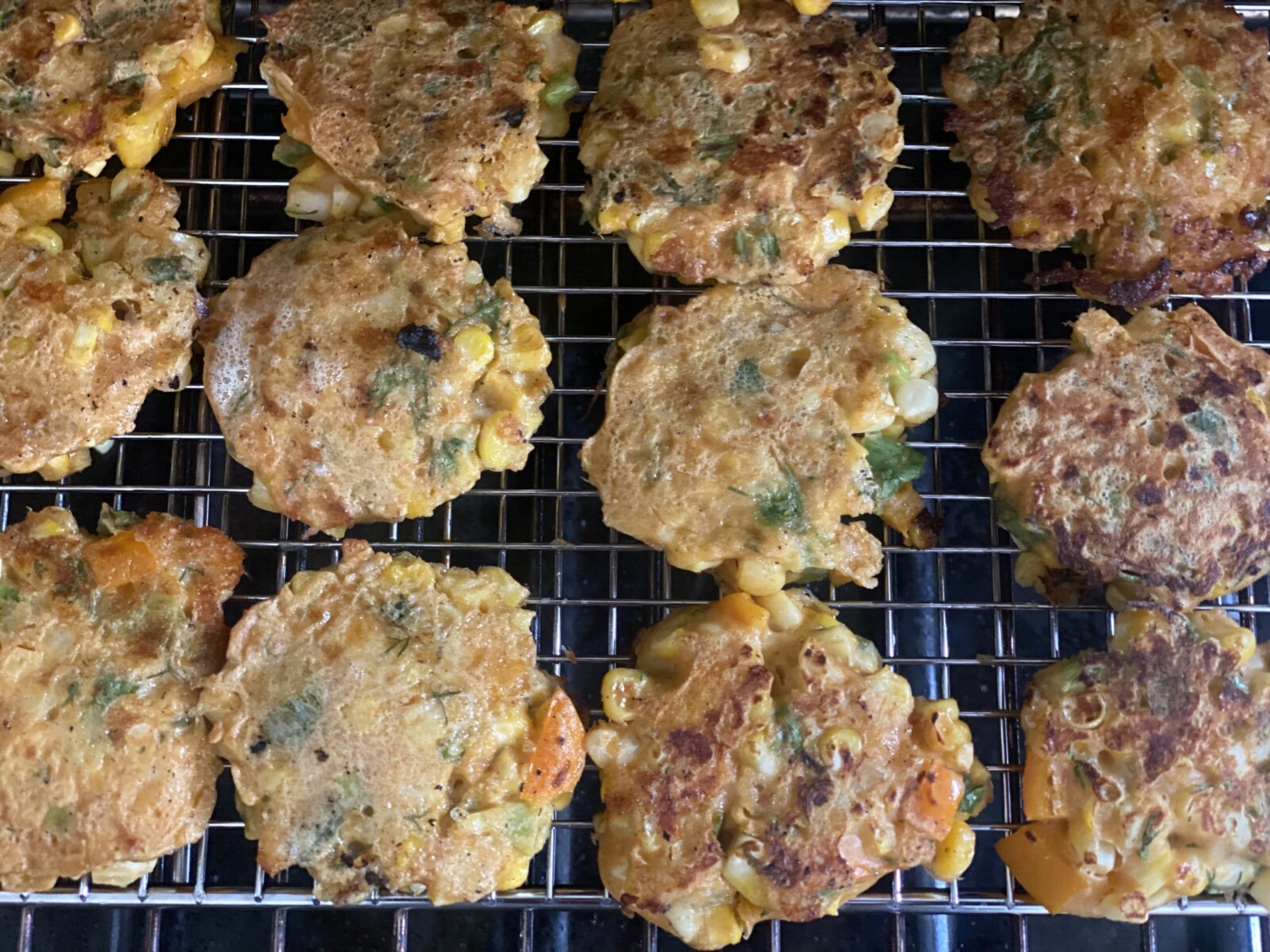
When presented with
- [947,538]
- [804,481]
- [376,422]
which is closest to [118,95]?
[376,422]

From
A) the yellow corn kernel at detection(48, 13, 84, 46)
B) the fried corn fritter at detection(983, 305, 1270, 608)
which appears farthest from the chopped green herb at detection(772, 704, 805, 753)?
the yellow corn kernel at detection(48, 13, 84, 46)

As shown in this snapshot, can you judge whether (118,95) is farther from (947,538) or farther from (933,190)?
(947,538)

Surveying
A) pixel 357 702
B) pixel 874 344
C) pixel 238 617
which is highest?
pixel 874 344

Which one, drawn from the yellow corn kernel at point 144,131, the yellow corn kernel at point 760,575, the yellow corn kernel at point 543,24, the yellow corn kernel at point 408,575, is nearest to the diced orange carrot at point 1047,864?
the yellow corn kernel at point 760,575

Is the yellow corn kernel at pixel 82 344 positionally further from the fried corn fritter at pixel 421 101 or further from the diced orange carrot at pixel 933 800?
the diced orange carrot at pixel 933 800

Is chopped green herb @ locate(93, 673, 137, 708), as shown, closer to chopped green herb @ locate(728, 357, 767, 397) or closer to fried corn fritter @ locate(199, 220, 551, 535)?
fried corn fritter @ locate(199, 220, 551, 535)

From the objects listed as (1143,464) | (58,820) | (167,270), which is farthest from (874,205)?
(58,820)
